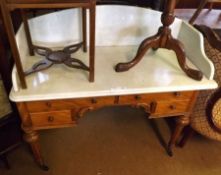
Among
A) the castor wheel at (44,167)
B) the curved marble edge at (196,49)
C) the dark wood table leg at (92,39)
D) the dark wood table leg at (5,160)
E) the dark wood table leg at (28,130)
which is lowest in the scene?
the castor wheel at (44,167)

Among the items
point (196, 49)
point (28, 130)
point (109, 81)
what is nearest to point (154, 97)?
point (109, 81)

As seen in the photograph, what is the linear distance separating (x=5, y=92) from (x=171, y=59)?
92cm

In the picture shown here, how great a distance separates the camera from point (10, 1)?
740 mm

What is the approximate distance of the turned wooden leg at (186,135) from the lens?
1.46 meters

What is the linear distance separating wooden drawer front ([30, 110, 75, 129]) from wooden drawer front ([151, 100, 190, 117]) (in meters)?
0.45

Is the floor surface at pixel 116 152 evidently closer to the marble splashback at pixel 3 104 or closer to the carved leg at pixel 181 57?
the marble splashback at pixel 3 104

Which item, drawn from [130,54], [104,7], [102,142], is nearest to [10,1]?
[104,7]

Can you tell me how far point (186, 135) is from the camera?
148cm

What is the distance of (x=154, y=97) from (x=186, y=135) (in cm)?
54

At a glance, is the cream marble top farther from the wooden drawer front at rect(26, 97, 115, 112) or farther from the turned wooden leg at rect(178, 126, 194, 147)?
the turned wooden leg at rect(178, 126, 194, 147)

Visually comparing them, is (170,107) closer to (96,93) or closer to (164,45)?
(164,45)

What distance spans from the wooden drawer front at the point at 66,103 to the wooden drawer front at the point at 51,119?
29mm

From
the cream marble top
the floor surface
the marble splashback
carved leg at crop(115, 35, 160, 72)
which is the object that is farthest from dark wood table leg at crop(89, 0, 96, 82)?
the floor surface

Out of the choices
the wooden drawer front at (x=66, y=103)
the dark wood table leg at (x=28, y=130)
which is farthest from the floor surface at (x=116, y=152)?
the wooden drawer front at (x=66, y=103)
